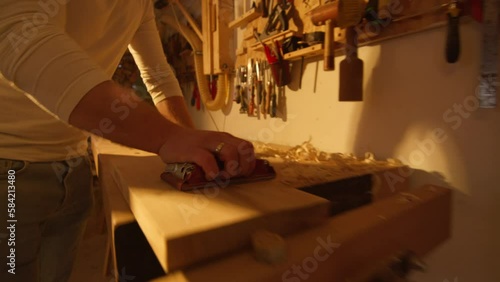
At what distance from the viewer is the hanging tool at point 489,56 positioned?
57cm

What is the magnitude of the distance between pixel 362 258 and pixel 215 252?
0.71 ft

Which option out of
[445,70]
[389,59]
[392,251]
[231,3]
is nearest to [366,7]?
[389,59]

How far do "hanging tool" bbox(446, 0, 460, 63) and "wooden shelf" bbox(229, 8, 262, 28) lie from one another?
811mm

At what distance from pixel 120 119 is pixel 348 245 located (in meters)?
0.35

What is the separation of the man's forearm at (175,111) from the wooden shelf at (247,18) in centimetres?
60

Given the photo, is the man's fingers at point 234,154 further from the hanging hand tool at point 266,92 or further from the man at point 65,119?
the hanging hand tool at point 266,92

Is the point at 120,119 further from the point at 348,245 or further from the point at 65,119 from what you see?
the point at 348,245

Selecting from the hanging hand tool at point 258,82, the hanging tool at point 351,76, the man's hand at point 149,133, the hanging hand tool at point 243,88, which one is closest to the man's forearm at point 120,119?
the man's hand at point 149,133

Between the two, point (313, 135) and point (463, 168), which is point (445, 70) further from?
point (313, 135)

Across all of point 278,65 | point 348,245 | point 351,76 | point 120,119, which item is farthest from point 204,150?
point 278,65

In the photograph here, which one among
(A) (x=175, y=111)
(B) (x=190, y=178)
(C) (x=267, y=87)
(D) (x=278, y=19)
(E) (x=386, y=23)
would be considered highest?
(D) (x=278, y=19)

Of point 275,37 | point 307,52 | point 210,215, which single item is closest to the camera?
point 210,215

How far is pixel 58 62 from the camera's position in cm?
36

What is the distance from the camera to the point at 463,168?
0.65 m
